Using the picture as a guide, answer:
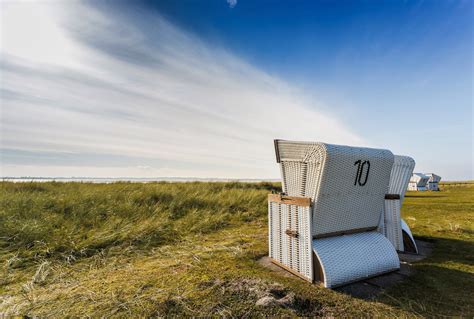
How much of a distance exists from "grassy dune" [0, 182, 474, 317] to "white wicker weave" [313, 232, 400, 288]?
0.30m

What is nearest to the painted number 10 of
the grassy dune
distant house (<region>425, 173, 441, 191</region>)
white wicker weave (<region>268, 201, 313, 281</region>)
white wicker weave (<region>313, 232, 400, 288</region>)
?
white wicker weave (<region>313, 232, 400, 288</region>)

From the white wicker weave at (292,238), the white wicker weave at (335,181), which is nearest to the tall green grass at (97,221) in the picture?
the white wicker weave at (292,238)

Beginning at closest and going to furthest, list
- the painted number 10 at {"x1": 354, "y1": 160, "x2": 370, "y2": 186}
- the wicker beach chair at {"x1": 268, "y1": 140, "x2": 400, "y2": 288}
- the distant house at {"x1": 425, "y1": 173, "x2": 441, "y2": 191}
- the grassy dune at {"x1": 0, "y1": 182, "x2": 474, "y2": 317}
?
1. the grassy dune at {"x1": 0, "y1": 182, "x2": 474, "y2": 317}
2. the wicker beach chair at {"x1": 268, "y1": 140, "x2": 400, "y2": 288}
3. the painted number 10 at {"x1": 354, "y1": 160, "x2": 370, "y2": 186}
4. the distant house at {"x1": 425, "y1": 173, "x2": 441, "y2": 191}

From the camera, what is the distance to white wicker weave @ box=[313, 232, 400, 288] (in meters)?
2.99

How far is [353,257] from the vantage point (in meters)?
3.22

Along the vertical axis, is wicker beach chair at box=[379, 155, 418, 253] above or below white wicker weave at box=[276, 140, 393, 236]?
below

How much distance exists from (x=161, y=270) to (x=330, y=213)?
2674 mm

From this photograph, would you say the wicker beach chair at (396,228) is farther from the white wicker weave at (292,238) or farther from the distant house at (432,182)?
the distant house at (432,182)

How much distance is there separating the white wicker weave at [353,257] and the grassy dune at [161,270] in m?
0.30

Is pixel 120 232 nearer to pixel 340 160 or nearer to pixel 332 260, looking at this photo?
pixel 332 260

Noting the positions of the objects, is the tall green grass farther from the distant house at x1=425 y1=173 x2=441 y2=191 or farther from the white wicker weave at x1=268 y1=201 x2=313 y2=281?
the distant house at x1=425 y1=173 x2=441 y2=191

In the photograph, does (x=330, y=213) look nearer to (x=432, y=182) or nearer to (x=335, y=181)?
(x=335, y=181)

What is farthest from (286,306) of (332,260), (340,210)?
(340,210)

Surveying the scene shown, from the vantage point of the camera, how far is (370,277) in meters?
3.28
